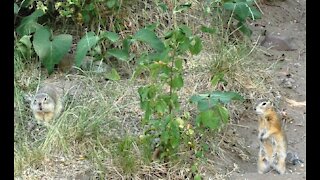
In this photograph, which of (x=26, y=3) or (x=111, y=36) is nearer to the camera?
(x=111, y=36)

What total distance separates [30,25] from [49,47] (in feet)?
0.91

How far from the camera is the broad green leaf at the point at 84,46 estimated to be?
5.79 metres

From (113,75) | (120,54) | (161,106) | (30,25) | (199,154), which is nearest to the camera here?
(161,106)

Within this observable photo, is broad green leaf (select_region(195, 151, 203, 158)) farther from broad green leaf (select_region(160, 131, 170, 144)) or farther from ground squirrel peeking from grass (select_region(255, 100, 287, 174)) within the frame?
ground squirrel peeking from grass (select_region(255, 100, 287, 174))

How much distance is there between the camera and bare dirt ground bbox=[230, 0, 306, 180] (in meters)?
5.16

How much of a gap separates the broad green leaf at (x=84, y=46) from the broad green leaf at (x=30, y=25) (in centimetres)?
42

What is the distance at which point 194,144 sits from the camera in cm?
504

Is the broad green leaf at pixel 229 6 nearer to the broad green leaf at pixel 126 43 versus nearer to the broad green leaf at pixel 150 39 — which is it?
the broad green leaf at pixel 150 39

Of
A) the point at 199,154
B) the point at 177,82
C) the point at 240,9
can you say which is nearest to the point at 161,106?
the point at 177,82

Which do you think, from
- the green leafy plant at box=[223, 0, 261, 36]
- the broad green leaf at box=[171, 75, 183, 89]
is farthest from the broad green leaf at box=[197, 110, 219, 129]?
the green leafy plant at box=[223, 0, 261, 36]

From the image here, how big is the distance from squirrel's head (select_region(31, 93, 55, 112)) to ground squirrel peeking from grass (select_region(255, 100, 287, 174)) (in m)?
1.41

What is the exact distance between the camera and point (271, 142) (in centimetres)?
503

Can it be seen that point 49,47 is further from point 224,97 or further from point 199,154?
point 224,97

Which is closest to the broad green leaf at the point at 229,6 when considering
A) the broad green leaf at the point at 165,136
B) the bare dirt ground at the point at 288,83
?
the bare dirt ground at the point at 288,83
